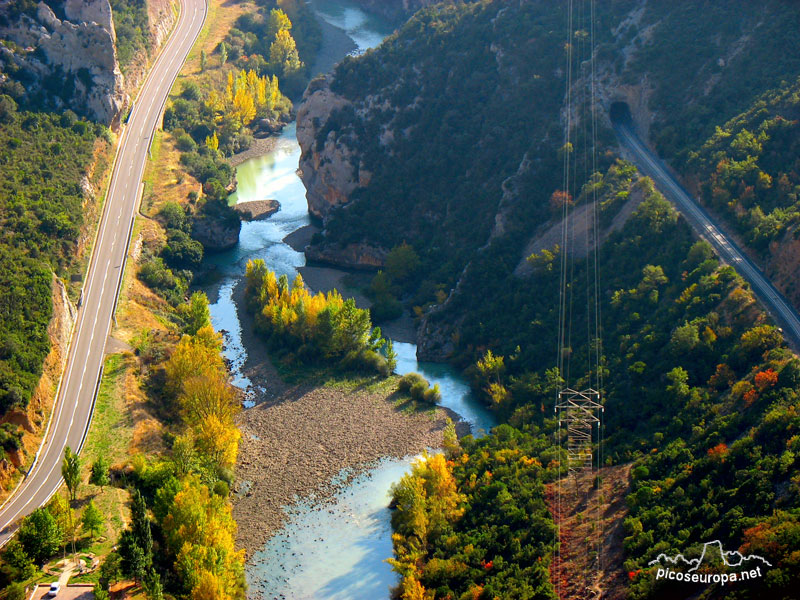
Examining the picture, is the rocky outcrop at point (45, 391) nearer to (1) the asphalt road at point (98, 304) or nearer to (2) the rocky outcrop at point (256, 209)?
(1) the asphalt road at point (98, 304)

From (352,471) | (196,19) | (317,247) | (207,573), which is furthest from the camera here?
(196,19)

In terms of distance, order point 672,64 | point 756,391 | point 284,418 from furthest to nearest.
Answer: point 672,64 → point 284,418 → point 756,391

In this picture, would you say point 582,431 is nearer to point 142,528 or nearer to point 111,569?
point 142,528

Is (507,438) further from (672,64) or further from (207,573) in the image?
(672,64)

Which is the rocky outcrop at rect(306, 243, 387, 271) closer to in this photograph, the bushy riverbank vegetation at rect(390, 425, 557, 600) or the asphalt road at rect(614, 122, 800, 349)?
the asphalt road at rect(614, 122, 800, 349)

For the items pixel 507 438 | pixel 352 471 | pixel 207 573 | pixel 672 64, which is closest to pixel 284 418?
pixel 352 471

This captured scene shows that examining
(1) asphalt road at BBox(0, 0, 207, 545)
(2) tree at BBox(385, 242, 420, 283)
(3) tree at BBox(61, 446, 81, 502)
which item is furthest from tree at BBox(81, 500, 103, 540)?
(2) tree at BBox(385, 242, 420, 283)
